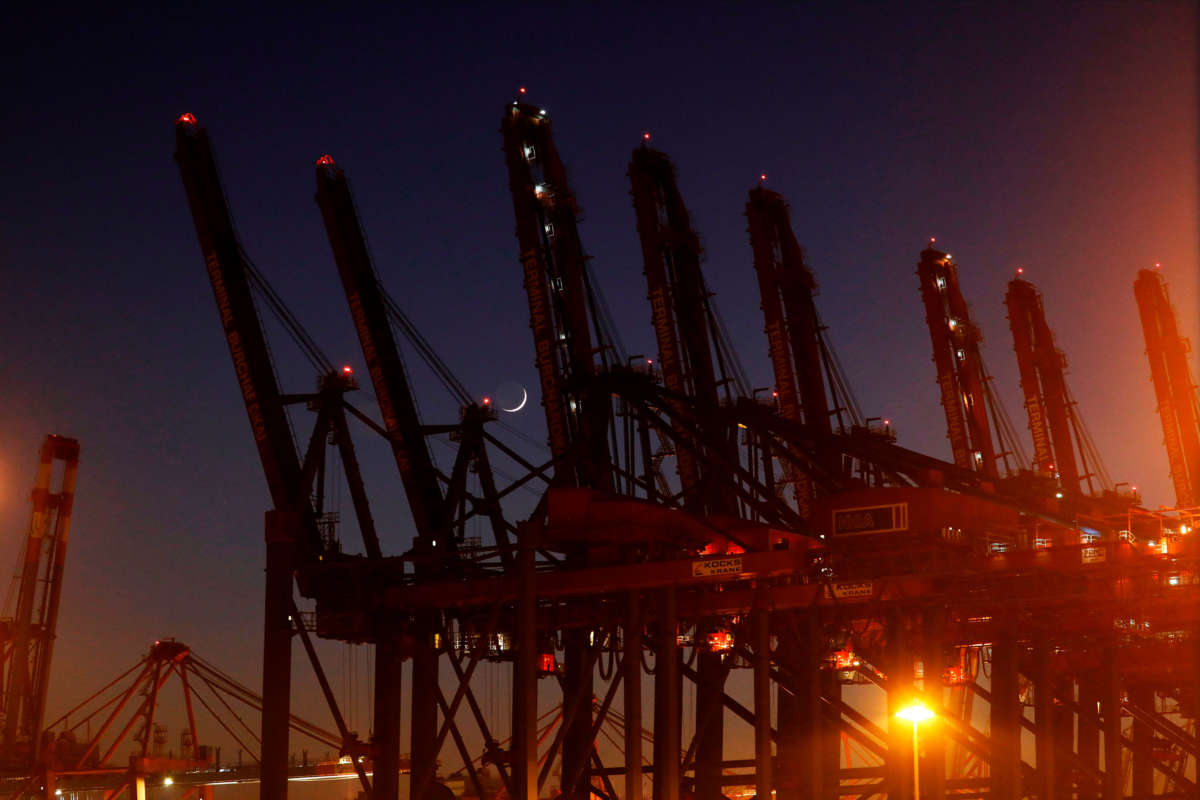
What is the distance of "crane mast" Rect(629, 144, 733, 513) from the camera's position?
52.2 m

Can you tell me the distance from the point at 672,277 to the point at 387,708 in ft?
65.9

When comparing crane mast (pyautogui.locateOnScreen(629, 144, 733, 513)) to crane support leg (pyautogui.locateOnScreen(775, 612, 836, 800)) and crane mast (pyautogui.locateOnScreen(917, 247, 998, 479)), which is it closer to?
crane support leg (pyautogui.locateOnScreen(775, 612, 836, 800))

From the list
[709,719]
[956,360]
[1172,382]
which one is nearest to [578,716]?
[709,719]

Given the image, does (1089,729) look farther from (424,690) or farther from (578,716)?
(424,690)

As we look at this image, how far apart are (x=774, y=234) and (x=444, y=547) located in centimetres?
2338

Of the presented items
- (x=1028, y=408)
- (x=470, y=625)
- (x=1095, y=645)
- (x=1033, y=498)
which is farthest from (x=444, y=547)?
(x=1028, y=408)

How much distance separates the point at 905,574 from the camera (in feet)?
125

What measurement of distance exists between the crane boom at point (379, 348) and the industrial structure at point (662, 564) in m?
0.07

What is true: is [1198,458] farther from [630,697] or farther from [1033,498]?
[630,697]

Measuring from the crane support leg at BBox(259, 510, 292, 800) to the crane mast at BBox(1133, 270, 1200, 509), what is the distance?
152 feet

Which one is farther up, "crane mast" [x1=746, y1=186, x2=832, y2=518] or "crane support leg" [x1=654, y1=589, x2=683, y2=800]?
"crane mast" [x1=746, y1=186, x2=832, y2=518]

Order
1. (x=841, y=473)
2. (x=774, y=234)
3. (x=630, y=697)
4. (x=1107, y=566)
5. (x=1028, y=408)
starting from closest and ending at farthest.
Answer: (x=1107, y=566), (x=630, y=697), (x=841, y=473), (x=774, y=234), (x=1028, y=408)

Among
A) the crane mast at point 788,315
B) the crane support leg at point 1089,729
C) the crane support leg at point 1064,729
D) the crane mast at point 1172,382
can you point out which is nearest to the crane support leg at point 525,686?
the crane mast at point 788,315

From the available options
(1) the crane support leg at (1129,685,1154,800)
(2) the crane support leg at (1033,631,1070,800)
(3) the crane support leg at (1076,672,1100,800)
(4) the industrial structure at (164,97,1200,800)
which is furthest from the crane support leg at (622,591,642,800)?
(1) the crane support leg at (1129,685,1154,800)
